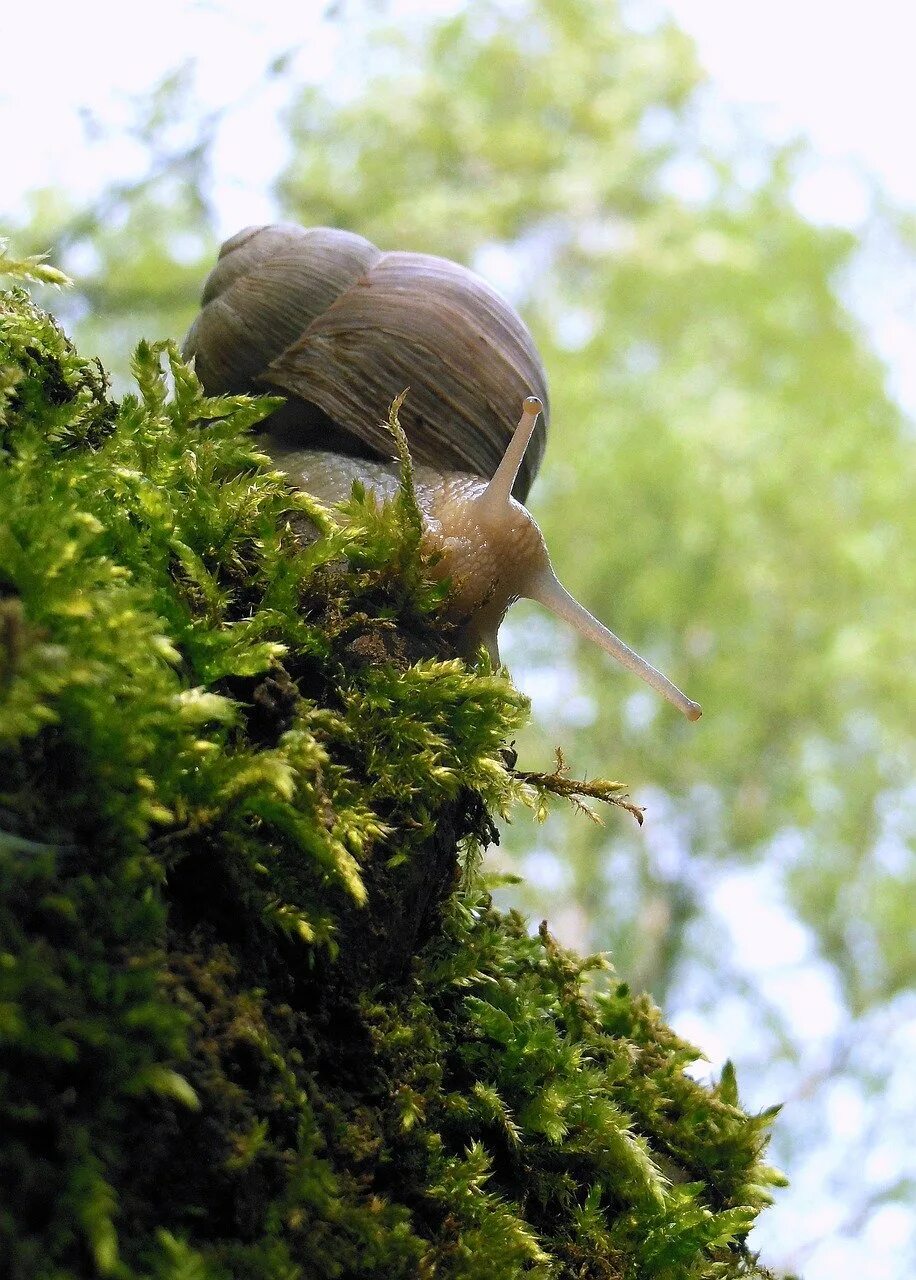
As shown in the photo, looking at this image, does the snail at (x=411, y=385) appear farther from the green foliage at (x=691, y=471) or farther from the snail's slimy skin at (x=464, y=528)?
the green foliage at (x=691, y=471)

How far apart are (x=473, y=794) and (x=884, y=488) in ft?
34.5

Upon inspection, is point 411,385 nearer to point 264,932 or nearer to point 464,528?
point 464,528

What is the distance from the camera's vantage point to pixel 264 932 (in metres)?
1.02

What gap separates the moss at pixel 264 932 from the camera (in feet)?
2.58

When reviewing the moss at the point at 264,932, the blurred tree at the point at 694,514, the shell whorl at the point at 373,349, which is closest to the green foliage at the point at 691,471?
the blurred tree at the point at 694,514

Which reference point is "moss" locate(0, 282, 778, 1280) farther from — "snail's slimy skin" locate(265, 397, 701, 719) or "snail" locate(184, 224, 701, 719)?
"snail" locate(184, 224, 701, 719)

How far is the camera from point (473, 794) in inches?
51.8

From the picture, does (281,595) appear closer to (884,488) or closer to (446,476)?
(446,476)

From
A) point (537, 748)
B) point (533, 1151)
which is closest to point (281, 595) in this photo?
A: point (533, 1151)

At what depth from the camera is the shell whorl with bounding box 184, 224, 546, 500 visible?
1.91 meters

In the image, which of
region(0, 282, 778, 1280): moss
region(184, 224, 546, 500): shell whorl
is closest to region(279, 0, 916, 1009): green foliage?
region(184, 224, 546, 500): shell whorl

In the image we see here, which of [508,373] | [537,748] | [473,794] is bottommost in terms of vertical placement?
[473,794]

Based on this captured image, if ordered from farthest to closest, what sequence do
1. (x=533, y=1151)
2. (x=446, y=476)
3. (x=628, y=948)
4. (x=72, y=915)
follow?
(x=628, y=948) → (x=446, y=476) → (x=533, y=1151) → (x=72, y=915)

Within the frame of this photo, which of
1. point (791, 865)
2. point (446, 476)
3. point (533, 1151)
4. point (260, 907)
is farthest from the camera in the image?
point (791, 865)
